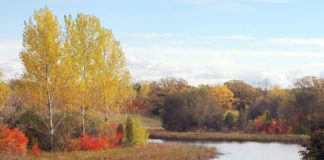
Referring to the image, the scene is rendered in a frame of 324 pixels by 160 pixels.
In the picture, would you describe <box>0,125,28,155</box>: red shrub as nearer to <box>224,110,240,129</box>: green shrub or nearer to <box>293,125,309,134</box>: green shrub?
<box>293,125,309,134</box>: green shrub

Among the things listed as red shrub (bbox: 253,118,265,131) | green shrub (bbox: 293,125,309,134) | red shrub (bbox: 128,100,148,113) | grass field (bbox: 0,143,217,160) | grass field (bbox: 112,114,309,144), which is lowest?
grass field (bbox: 0,143,217,160)

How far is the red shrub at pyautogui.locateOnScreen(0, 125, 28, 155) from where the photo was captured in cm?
3331

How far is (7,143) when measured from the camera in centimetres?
3359

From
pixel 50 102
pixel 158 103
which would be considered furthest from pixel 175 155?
pixel 158 103

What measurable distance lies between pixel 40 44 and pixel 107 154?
389 inches

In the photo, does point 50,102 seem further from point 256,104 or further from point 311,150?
point 256,104

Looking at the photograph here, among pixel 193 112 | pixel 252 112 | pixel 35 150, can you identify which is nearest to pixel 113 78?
pixel 35 150

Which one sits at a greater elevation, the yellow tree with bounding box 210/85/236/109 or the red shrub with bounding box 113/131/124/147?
the yellow tree with bounding box 210/85/236/109

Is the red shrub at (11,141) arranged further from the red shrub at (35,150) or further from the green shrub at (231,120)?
the green shrub at (231,120)

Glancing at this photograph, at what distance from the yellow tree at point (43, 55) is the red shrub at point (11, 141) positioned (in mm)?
4409

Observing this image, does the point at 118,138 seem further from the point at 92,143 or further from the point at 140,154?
the point at 140,154

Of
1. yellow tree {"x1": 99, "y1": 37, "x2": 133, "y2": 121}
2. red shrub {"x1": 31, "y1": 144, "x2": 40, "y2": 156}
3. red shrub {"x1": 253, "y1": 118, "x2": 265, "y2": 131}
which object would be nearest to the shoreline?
red shrub {"x1": 253, "y1": 118, "x2": 265, "y2": 131}

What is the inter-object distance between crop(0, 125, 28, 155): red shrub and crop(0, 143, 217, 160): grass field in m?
1.05

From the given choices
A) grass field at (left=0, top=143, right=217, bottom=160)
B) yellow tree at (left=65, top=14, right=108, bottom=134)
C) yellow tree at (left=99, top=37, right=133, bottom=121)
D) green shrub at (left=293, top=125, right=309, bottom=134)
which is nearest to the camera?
grass field at (left=0, top=143, right=217, bottom=160)
